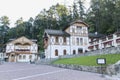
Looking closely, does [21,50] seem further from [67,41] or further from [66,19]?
[67,41]

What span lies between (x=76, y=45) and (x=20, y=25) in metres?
35.3

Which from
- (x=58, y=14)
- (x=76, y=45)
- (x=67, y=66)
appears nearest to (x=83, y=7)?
(x=58, y=14)

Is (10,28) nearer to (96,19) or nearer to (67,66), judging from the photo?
(96,19)

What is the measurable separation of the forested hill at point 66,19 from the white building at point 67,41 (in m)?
8.31

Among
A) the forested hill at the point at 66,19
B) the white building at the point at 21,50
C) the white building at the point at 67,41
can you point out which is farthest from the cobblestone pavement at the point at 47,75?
the white building at the point at 21,50

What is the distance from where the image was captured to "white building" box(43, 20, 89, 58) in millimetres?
51106

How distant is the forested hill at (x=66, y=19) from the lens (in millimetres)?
59719

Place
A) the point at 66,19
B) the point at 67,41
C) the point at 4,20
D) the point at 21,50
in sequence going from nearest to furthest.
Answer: the point at 67,41, the point at 21,50, the point at 66,19, the point at 4,20

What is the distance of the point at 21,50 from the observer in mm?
68750

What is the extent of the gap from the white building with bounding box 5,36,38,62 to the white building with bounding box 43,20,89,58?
16849mm

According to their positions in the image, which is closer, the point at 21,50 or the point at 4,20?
the point at 21,50

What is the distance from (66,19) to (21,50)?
17175 millimetres

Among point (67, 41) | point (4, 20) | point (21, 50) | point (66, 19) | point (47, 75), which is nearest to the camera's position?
point (47, 75)

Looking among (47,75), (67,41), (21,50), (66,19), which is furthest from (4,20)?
(47,75)
